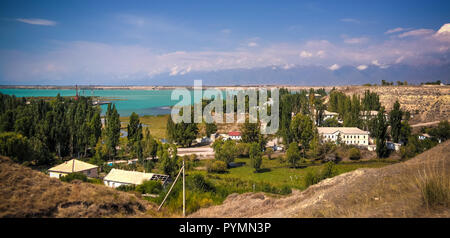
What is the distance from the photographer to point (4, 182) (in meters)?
5.18

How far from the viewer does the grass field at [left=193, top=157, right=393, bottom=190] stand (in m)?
18.6

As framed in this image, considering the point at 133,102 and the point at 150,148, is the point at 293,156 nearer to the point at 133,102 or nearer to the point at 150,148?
the point at 150,148

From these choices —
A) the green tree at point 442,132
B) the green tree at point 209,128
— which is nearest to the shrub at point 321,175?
the green tree at point 442,132

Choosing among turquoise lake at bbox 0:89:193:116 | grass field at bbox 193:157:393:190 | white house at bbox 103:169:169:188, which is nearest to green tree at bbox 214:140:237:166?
grass field at bbox 193:157:393:190

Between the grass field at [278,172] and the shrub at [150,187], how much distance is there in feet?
17.5

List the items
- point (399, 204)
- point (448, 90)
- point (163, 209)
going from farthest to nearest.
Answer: point (448, 90)
point (163, 209)
point (399, 204)

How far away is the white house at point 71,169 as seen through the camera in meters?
15.6

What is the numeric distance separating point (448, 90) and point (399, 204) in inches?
2001

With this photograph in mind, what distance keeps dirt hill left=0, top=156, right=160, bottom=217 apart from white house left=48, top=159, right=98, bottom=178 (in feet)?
34.4

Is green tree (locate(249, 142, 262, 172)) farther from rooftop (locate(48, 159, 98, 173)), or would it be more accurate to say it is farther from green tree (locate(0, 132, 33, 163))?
green tree (locate(0, 132, 33, 163))

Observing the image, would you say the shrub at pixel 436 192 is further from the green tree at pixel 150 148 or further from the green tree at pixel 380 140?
the green tree at pixel 380 140
